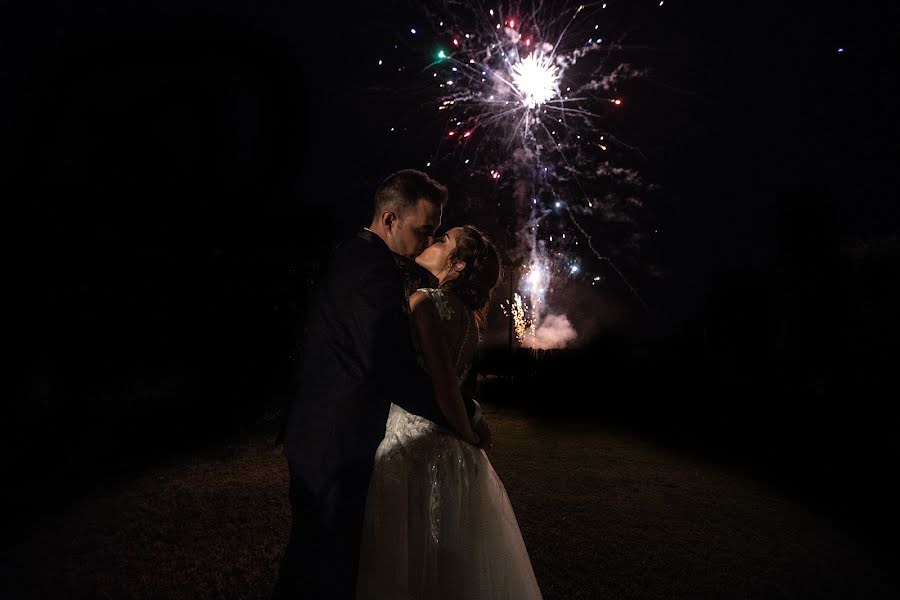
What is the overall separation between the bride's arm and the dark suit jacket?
15 centimetres

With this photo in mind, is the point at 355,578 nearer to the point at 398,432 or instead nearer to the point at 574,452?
the point at 398,432

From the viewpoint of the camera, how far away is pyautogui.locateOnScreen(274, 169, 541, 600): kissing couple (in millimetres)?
1861

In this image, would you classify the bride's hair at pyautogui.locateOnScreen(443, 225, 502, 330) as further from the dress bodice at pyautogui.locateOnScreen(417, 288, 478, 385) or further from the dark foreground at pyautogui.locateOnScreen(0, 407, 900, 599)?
the dark foreground at pyautogui.locateOnScreen(0, 407, 900, 599)

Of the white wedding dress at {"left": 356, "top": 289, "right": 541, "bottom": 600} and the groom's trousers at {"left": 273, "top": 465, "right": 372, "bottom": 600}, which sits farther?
the white wedding dress at {"left": 356, "top": 289, "right": 541, "bottom": 600}

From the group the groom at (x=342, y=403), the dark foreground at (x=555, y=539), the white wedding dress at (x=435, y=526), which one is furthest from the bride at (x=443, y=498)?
the dark foreground at (x=555, y=539)

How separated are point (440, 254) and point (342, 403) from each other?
96 cm

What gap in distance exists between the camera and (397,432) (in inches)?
92.7

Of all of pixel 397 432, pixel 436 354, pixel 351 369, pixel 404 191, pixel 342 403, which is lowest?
pixel 397 432

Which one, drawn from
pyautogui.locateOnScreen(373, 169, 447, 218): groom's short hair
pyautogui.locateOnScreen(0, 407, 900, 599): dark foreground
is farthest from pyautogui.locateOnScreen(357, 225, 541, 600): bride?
pyautogui.locateOnScreen(0, 407, 900, 599): dark foreground

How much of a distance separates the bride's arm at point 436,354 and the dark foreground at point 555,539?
2.23 m

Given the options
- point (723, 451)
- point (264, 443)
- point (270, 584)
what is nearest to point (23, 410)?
point (264, 443)

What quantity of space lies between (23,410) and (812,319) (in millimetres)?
13453

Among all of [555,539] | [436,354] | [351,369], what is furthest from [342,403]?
[555,539]

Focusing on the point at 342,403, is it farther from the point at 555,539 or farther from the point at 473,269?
the point at 555,539
